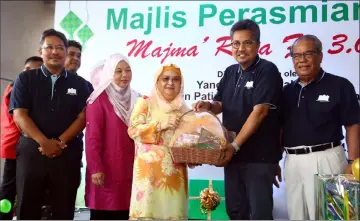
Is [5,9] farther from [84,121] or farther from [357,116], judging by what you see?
[357,116]

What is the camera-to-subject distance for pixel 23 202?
7.50 ft

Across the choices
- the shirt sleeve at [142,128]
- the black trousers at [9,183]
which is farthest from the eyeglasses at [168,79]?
the black trousers at [9,183]

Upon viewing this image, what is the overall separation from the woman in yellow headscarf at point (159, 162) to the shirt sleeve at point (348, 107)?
969 millimetres

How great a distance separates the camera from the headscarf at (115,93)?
7.98 ft

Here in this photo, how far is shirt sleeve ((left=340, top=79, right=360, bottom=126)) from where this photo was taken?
224 centimetres

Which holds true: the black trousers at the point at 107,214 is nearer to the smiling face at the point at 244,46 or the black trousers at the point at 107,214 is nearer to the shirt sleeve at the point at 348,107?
the smiling face at the point at 244,46

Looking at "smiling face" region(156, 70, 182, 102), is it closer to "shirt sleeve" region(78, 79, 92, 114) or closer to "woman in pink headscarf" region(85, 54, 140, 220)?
"woman in pink headscarf" region(85, 54, 140, 220)

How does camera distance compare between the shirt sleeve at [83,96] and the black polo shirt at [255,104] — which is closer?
the black polo shirt at [255,104]

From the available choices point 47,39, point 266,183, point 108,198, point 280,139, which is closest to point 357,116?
point 280,139

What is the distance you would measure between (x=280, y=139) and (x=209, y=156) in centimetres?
72

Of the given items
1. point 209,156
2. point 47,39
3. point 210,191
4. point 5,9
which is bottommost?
point 210,191

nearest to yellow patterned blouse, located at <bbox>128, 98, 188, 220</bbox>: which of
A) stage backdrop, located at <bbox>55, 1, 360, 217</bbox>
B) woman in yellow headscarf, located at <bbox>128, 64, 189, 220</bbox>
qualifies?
woman in yellow headscarf, located at <bbox>128, 64, 189, 220</bbox>

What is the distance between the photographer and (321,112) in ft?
7.34

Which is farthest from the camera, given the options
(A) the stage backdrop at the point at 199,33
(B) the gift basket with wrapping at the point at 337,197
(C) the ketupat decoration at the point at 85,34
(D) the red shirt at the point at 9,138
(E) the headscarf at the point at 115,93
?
(C) the ketupat decoration at the point at 85,34
